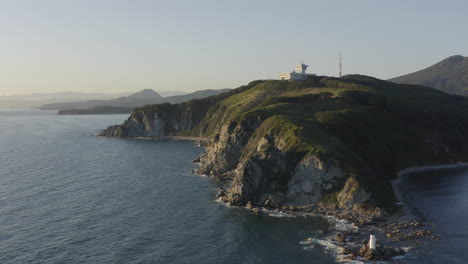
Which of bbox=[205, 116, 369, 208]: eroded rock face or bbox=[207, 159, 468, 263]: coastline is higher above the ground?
bbox=[205, 116, 369, 208]: eroded rock face

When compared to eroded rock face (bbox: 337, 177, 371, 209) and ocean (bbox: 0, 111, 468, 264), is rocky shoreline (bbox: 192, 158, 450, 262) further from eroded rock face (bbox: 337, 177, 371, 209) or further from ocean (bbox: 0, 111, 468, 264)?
ocean (bbox: 0, 111, 468, 264)

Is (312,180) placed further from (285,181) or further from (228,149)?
(228,149)

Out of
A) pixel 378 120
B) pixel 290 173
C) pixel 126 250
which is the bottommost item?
pixel 126 250

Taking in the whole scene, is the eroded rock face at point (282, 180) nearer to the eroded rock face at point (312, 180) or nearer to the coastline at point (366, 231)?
the eroded rock face at point (312, 180)

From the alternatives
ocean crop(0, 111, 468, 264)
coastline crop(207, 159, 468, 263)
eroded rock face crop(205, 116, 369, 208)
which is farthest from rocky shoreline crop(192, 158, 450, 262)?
eroded rock face crop(205, 116, 369, 208)

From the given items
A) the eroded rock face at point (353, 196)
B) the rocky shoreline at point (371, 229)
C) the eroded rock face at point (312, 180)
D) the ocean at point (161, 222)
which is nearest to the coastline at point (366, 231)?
the rocky shoreline at point (371, 229)

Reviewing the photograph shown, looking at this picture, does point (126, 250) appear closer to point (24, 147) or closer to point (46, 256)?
point (46, 256)

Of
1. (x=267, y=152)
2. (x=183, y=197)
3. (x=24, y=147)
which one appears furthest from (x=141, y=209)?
(x=24, y=147)
